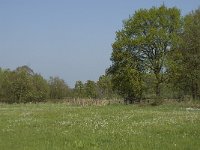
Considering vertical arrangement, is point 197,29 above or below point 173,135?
above

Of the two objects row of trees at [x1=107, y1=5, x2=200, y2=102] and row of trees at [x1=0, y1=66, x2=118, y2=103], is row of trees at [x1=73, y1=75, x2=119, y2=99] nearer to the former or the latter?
row of trees at [x1=0, y1=66, x2=118, y2=103]

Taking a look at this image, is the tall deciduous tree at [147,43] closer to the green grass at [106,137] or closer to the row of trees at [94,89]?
the row of trees at [94,89]

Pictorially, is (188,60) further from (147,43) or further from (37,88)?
(37,88)

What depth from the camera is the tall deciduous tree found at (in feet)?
240

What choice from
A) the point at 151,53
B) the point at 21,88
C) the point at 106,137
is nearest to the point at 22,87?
the point at 21,88

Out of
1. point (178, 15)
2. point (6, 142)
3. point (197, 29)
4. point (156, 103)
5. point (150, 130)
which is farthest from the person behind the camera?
point (178, 15)

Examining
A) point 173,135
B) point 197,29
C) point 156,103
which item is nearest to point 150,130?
point 173,135

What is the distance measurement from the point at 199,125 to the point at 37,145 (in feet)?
28.0

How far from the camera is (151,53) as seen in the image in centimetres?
7488

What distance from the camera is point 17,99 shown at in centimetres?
10375

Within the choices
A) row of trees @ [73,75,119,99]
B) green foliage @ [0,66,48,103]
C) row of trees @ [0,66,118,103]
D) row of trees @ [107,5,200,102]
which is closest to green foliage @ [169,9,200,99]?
row of trees @ [107,5,200,102]

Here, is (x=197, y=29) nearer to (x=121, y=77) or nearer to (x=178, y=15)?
(x=178, y=15)

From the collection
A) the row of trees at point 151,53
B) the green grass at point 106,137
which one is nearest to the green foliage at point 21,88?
the row of trees at point 151,53

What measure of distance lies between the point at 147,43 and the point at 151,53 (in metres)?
2.59
